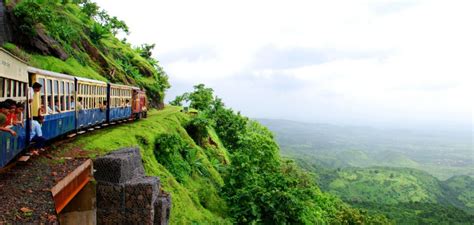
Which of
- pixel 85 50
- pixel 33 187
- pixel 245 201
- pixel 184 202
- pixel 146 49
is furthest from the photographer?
pixel 146 49

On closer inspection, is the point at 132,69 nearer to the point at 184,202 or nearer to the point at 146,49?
the point at 146,49

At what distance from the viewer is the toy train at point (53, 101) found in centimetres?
1009

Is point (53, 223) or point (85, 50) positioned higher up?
point (85, 50)

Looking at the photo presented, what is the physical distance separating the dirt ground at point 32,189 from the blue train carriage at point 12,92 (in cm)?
44

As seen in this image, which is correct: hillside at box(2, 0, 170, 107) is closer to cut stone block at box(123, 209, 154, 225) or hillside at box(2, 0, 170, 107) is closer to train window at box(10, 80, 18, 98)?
train window at box(10, 80, 18, 98)

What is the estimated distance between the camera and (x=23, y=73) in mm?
11742

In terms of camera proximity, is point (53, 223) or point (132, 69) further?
point (132, 69)

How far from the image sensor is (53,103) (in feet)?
47.3

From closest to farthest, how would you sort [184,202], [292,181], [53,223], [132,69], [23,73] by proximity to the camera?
1. [53,223]
2. [23,73]
3. [184,202]
4. [292,181]
5. [132,69]

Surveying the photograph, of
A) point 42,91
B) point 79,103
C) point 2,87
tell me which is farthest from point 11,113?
point 79,103

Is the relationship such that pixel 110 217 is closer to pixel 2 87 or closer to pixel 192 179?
pixel 2 87

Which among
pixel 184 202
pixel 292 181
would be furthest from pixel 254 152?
pixel 184 202

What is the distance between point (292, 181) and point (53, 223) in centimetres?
1519

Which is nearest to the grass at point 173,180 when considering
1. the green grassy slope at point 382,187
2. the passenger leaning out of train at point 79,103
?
the passenger leaning out of train at point 79,103
